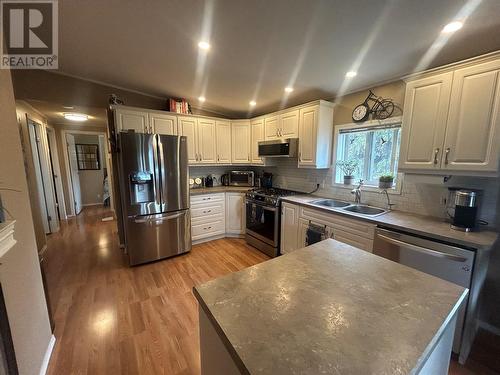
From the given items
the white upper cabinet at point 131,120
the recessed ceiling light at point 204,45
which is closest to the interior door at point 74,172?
the white upper cabinet at point 131,120

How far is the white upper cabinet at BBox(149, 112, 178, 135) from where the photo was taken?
10.3ft

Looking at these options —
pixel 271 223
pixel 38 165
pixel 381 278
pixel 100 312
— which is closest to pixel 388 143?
pixel 271 223

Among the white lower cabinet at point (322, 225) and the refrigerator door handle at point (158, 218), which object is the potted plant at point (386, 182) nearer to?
the white lower cabinet at point (322, 225)

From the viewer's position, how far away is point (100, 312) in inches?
78.3

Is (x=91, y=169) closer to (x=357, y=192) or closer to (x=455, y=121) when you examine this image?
(x=357, y=192)

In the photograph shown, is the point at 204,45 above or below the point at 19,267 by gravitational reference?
above

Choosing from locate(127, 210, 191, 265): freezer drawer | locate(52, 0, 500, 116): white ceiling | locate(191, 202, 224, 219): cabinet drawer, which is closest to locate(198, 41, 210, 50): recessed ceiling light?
locate(52, 0, 500, 116): white ceiling

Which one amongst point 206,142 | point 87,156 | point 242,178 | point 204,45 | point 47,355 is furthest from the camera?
point 87,156

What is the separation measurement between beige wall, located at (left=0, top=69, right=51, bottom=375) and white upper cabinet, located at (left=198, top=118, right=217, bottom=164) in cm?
242

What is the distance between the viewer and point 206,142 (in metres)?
3.74

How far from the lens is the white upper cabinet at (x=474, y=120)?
1523 millimetres

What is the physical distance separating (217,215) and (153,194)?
1.22 m

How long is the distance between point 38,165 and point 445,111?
19.4 feet

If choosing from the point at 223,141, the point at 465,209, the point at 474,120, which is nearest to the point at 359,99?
the point at 474,120
